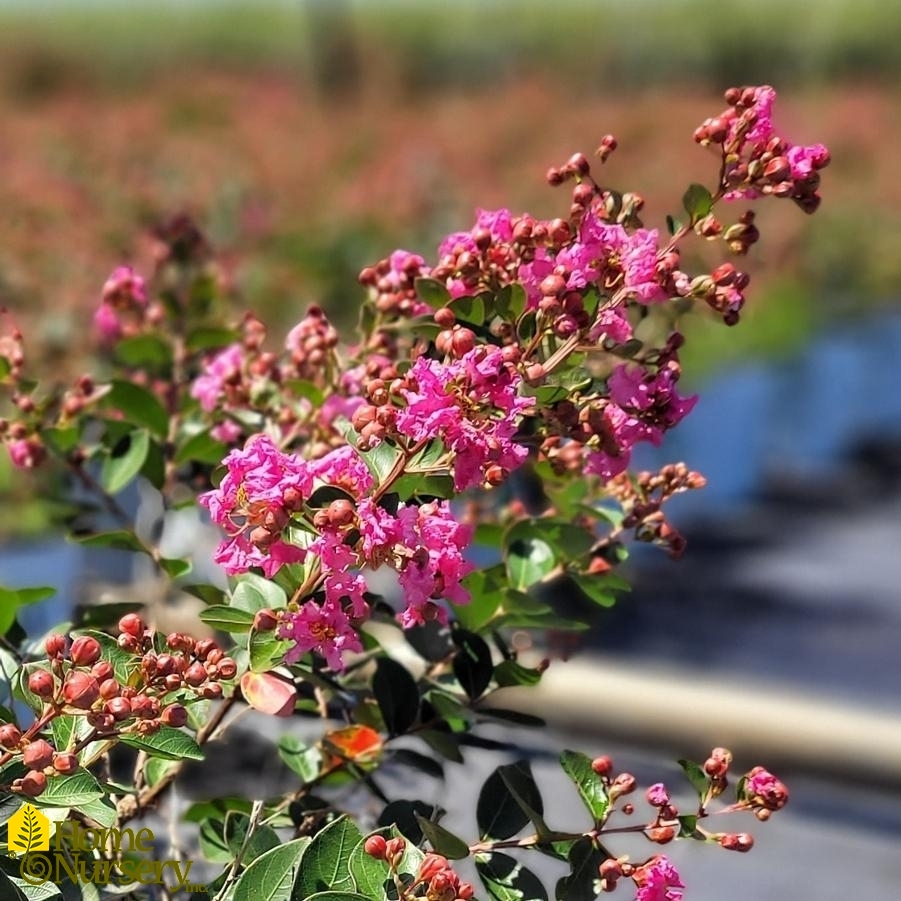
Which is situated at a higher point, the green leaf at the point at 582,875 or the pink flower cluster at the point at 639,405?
the pink flower cluster at the point at 639,405

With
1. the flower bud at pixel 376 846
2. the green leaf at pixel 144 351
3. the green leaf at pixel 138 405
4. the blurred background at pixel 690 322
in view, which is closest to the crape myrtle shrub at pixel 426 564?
the flower bud at pixel 376 846

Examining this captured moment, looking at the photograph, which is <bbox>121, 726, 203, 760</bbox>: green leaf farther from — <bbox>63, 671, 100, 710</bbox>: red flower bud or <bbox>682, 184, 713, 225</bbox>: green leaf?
<bbox>682, 184, 713, 225</bbox>: green leaf

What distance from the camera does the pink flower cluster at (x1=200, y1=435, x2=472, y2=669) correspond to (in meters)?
0.63

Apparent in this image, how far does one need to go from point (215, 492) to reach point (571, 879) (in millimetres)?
256

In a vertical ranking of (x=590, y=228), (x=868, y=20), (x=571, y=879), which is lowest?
(x=868, y=20)

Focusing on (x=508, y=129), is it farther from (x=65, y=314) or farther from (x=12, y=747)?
(x=12, y=747)

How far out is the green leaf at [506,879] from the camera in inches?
27.5

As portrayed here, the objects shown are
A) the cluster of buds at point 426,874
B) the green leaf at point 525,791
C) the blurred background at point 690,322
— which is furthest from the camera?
the blurred background at point 690,322

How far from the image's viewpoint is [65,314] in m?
3.09

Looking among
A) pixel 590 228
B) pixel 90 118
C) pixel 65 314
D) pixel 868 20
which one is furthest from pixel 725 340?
pixel 868 20

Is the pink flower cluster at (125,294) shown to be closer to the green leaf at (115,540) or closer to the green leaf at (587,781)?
the green leaf at (115,540)

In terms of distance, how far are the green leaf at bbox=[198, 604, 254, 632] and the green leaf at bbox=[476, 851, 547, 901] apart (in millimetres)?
170

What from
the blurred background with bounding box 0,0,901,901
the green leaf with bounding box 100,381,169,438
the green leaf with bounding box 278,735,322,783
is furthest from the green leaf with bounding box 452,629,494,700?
the blurred background with bounding box 0,0,901,901

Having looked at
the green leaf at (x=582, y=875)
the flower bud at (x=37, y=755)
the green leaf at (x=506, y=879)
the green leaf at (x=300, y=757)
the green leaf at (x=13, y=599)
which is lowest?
the green leaf at (x=300, y=757)
